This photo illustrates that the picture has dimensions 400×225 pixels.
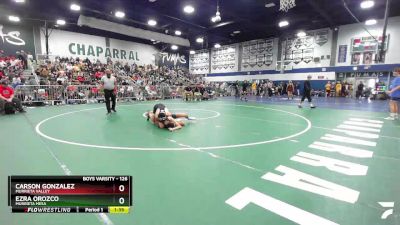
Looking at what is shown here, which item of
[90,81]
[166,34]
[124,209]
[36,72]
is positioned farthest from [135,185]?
[166,34]

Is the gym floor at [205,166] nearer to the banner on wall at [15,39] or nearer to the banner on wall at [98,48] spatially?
the banner on wall at [15,39]

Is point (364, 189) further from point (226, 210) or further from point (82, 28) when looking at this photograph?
point (82, 28)

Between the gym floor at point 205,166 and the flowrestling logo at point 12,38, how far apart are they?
781 inches

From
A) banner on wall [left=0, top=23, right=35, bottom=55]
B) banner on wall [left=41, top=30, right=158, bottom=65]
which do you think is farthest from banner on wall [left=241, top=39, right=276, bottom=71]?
banner on wall [left=0, top=23, right=35, bottom=55]

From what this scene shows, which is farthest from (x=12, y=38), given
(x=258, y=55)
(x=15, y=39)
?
(x=258, y=55)

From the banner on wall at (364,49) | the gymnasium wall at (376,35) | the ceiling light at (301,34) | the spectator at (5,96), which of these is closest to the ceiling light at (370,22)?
the gymnasium wall at (376,35)

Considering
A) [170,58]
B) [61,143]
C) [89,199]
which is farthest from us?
[170,58]

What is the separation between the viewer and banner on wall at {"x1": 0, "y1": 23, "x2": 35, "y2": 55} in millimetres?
21222

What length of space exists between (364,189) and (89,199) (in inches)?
132

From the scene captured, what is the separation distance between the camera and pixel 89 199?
211 centimetres

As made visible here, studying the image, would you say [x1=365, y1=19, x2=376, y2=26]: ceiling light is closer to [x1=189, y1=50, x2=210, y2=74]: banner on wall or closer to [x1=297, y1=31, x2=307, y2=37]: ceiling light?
[x1=297, y1=31, x2=307, y2=37]: ceiling light

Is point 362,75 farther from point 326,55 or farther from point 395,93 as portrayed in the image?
point 395,93
